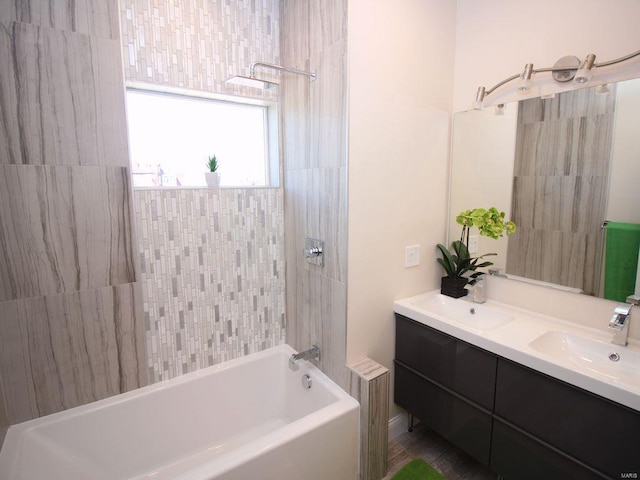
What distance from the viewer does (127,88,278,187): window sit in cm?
184

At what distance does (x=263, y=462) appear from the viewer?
1.38 meters

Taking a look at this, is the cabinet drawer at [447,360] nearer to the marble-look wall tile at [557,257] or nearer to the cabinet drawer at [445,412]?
the cabinet drawer at [445,412]

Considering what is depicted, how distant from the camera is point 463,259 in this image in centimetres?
205

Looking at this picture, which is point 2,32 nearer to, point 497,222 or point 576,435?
point 497,222

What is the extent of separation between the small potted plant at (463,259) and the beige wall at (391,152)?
4.2 inches

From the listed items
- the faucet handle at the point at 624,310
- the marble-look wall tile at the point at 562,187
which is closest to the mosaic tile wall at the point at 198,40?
the marble-look wall tile at the point at 562,187

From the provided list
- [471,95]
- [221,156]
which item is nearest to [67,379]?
[221,156]

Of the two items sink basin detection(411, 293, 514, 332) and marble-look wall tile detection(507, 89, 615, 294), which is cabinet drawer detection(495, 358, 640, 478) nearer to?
sink basin detection(411, 293, 514, 332)

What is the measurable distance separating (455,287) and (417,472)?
3.47 ft

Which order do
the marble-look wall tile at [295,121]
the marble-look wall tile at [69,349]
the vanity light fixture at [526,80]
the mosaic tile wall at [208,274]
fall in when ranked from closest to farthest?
the marble-look wall tile at [69,349], the vanity light fixture at [526,80], the mosaic tile wall at [208,274], the marble-look wall tile at [295,121]

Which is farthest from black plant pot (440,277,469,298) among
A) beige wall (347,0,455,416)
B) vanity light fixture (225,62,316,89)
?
vanity light fixture (225,62,316,89)

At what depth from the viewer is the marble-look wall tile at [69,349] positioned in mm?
1506

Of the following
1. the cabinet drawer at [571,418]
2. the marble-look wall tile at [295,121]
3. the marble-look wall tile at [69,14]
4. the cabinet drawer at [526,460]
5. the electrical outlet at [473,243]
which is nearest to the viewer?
the cabinet drawer at [571,418]

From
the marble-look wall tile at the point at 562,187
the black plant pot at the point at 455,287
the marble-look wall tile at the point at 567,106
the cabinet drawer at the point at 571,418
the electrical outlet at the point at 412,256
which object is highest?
the marble-look wall tile at the point at 567,106
